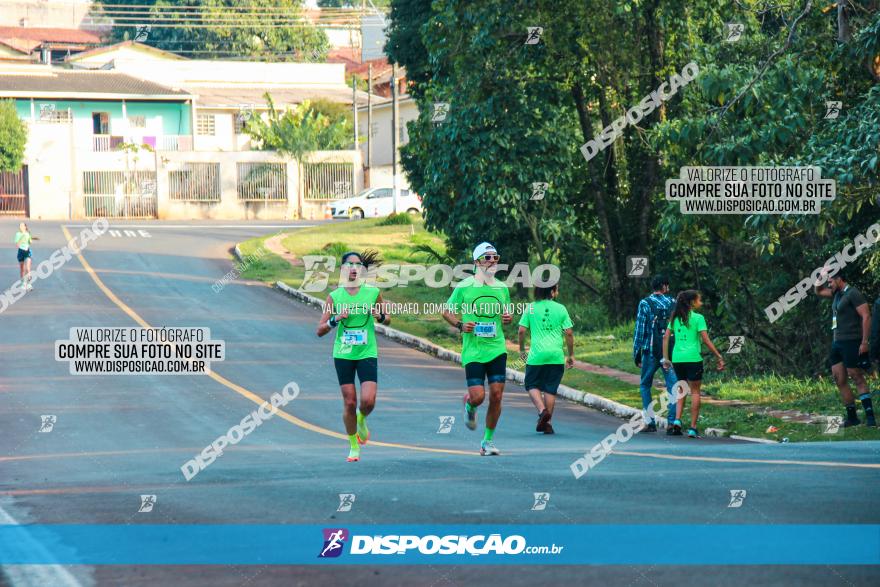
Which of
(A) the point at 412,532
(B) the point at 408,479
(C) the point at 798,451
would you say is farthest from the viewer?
(C) the point at 798,451

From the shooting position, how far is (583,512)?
8.01 metres

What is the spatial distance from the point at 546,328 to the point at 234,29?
76581 millimetres

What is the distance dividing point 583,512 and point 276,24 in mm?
83527

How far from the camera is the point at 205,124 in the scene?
70.2 metres

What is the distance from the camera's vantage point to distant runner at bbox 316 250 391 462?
11344mm

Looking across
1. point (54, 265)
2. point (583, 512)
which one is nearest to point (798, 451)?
point (583, 512)

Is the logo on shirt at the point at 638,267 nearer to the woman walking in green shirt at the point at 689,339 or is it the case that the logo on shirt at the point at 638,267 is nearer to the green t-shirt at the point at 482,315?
the woman walking in green shirt at the point at 689,339

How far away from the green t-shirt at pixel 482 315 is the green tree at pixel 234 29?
77.2 meters

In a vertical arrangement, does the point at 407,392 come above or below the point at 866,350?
below

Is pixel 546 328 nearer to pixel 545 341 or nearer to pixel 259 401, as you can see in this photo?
pixel 545 341

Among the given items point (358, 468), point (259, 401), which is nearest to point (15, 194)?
point (259, 401)

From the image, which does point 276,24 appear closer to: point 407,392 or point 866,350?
point 407,392

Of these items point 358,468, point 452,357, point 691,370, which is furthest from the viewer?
point 452,357

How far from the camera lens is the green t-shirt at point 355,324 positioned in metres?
11.3
